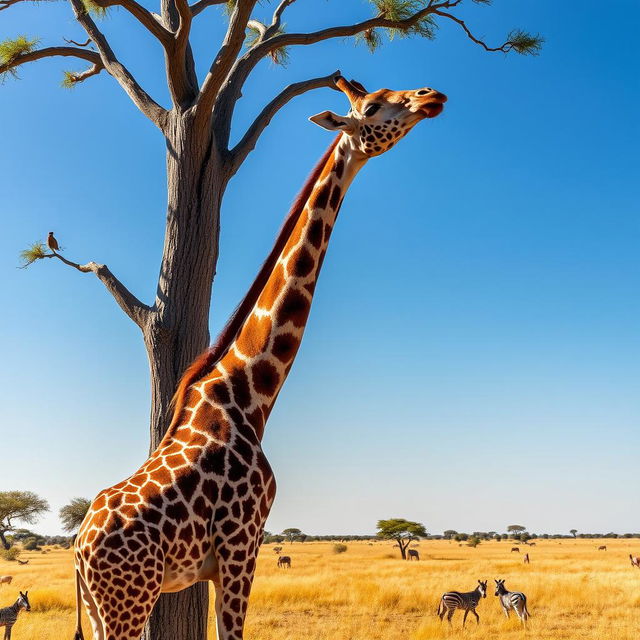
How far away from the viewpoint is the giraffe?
149 inches

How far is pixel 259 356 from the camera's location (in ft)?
15.1

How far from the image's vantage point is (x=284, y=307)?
4.70 meters

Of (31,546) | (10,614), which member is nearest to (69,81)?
(10,614)

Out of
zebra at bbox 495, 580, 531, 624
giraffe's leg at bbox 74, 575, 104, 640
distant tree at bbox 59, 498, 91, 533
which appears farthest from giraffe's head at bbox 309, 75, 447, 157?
distant tree at bbox 59, 498, 91, 533

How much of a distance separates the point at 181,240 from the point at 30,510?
150 feet

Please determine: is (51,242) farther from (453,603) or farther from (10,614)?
(453,603)

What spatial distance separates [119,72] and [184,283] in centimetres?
261

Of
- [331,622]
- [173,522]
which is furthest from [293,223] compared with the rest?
[331,622]

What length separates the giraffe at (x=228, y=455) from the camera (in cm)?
379

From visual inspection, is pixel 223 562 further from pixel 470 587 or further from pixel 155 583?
pixel 470 587

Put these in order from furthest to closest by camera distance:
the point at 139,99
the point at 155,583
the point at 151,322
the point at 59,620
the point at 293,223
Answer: the point at 59,620, the point at 139,99, the point at 151,322, the point at 293,223, the point at 155,583

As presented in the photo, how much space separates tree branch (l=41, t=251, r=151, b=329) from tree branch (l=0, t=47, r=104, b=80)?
2.44 meters

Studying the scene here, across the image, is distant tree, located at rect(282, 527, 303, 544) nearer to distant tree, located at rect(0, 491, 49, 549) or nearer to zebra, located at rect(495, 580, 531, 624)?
distant tree, located at rect(0, 491, 49, 549)

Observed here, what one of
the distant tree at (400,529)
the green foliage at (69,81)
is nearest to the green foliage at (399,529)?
the distant tree at (400,529)
